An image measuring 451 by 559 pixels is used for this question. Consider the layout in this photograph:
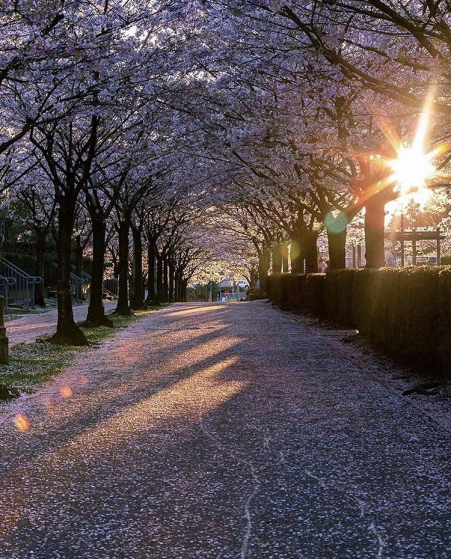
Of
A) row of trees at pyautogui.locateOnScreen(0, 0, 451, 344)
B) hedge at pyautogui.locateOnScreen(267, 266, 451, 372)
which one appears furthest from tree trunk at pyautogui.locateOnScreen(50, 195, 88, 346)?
hedge at pyautogui.locateOnScreen(267, 266, 451, 372)

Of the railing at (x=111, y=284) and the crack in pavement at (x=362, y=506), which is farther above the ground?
the railing at (x=111, y=284)

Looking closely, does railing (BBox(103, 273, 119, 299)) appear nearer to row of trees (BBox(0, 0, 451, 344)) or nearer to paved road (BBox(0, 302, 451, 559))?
row of trees (BBox(0, 0, 451, 344))

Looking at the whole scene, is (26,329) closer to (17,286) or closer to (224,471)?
(17,286)

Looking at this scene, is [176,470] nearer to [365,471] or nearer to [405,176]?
[365,471]

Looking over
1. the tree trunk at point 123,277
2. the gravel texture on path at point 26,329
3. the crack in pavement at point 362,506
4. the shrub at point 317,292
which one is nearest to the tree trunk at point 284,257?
the tree trunk at point 123,277

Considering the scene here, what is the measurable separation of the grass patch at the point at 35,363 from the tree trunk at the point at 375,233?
23.0 feet

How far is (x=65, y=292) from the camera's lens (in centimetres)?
1728

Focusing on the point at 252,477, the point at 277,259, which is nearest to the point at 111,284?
the point at 277,259

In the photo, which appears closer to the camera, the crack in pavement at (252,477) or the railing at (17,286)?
the crack in pavement at (252,477)

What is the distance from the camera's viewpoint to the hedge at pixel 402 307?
9391mm

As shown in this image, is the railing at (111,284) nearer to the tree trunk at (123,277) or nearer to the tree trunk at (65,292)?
the tree trunk at (123,277)

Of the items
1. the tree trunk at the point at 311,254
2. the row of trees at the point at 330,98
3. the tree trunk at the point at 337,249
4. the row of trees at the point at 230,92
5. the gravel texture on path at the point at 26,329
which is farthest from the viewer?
the tree trunk at the point at 311,254

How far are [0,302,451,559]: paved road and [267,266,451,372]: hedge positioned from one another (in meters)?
0.94

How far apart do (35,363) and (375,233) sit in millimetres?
9884
